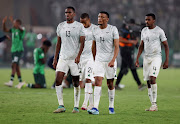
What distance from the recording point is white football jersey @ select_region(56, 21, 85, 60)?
348 inches

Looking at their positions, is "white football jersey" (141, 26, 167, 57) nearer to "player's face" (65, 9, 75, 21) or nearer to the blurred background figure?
"player's face" (65, 9, 75, 21)

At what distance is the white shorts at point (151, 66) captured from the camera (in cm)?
967

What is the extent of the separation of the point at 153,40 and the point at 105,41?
1.45 meters

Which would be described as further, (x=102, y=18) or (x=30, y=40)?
(x=30, y=40)

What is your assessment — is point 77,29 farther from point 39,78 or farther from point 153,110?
point 39,78

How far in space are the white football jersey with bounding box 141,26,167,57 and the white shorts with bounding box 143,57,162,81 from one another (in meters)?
0.12

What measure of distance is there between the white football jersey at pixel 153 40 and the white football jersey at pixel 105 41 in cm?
122

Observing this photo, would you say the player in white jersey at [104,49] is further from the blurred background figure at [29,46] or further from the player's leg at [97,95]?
the blurred background figure at [29,46]

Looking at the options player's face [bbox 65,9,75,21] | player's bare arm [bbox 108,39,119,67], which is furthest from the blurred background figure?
player's bare arm [bbox 108,39,119,67]

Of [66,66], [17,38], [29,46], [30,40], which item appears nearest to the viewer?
[66,66]

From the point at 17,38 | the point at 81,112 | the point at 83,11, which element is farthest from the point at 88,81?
the point at 83,11

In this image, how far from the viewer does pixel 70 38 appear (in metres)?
8.83

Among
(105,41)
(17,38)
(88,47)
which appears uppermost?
(17,38)

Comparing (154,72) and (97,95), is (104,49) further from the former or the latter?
(154,72)
